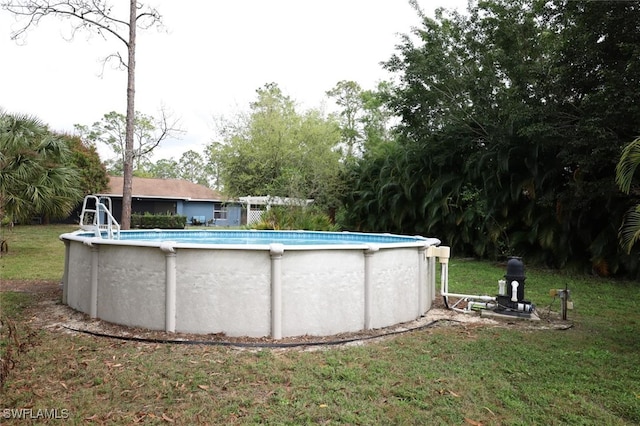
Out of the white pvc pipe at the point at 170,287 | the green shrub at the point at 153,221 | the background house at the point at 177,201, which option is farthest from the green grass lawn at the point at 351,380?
the background house at the point at 177,201

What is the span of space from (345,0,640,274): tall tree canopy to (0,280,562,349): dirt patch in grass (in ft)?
15.3

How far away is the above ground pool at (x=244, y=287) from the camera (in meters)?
4.25

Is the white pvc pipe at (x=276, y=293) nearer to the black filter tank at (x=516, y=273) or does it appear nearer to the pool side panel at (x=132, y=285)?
the pool side panel at (x=132, y=285)

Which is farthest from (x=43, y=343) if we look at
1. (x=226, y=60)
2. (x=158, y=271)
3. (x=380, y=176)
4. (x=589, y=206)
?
(x=226, y=60)

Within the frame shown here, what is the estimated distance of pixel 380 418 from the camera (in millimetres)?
A: 2693

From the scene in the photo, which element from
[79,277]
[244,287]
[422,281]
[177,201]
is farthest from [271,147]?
[244,287]

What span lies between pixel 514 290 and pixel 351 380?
318 centimetres

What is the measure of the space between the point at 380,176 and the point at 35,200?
10342 mm

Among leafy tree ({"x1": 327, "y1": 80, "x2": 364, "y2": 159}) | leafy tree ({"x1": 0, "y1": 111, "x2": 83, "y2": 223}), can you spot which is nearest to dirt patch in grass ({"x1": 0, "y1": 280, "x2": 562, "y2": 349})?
leafy tree ({"x1": 0, "y1": 111, "x2": 83, "y2": 223})

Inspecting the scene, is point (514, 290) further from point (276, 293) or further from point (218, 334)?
point (218, 334)

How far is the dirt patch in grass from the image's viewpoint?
4.15m

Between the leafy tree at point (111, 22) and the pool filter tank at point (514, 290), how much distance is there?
8.42 m

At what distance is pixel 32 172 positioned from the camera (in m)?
10.5

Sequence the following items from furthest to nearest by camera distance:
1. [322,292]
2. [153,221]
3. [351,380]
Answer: [153,221] → [322,292] → [351,380]
